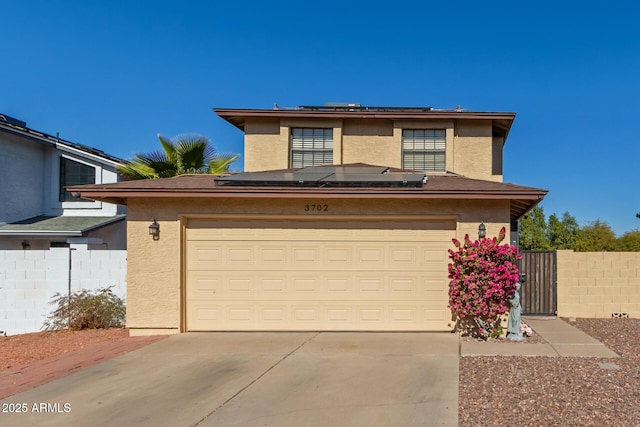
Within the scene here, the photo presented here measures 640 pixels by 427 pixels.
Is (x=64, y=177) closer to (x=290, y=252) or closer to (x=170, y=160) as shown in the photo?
(x=170, y=160)

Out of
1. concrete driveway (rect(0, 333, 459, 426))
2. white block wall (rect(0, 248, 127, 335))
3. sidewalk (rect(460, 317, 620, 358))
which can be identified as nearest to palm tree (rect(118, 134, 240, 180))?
white block wall (rect(0, 248, 127, 335))

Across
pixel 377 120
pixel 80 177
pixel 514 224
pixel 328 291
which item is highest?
pixel 377 120

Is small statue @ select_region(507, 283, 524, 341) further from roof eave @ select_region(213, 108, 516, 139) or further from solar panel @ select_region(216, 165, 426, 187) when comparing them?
roof eave @ select_region(213, 108, 516, 139)

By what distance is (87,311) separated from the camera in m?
10.1

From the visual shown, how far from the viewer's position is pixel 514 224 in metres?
15.0

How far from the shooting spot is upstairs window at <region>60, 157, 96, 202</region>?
17734 mm

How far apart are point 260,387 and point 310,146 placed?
864 cm

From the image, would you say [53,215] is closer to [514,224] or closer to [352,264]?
[352,264]

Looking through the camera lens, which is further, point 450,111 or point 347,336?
point 450,111

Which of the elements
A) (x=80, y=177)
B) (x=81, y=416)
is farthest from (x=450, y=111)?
(x=80, y=177)

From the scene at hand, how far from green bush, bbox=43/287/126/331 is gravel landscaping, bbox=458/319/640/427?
7601 mm

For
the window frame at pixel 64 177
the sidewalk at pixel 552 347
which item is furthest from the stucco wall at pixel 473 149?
the window frame at pixel 64 177

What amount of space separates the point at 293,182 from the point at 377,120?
5.00m

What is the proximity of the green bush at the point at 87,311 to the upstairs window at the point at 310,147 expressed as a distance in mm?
6118
